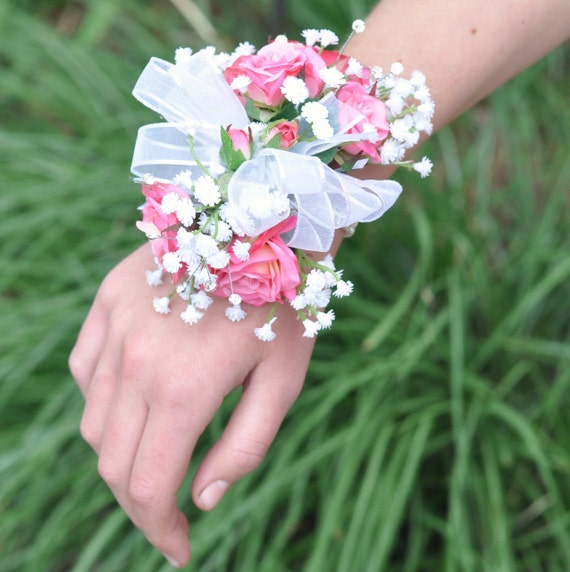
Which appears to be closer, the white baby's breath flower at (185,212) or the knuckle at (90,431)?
the white baby's breath flower at (185,212)

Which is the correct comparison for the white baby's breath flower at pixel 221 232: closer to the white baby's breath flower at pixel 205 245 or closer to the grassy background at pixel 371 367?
the white baby's breath flower at pixel 205 245

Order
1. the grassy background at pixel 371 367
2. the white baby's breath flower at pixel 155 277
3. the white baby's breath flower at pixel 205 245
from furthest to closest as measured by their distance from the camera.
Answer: the grassy background at pixel 371 367 < the white baby's breath flower at pixel 155 277 < the white baby's breath flower at pixel 205 245

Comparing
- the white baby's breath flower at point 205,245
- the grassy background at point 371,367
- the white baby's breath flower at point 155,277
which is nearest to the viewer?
the white baby's breath flower at point 205,245

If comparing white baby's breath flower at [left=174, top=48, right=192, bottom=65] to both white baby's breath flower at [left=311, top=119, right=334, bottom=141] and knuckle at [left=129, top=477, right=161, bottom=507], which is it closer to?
white baby's breath flower at [left=311, top=119, right=334, bottom=141]

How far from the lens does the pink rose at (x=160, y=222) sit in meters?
0.56

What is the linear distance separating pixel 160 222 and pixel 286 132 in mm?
129

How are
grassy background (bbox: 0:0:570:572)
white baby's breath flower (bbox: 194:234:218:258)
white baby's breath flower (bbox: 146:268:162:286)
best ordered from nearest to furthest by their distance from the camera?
white baby's breath flower (bbox: 194:234:218:258) < white baby's breath flower (bbox: 146:268:162:286) < grassy background (bbox: 0:0:570:572)

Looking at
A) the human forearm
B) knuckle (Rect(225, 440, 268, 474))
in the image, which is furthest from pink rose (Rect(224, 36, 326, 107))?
knuckle (Rect(225, 440, 268, 474))

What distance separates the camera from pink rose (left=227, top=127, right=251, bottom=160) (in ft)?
1.83

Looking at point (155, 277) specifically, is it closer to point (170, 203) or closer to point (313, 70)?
point (170, 203)

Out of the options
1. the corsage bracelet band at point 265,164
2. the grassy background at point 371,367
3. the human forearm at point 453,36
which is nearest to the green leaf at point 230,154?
the corsage bracelet band at point 265,164

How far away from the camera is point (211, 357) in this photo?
603 mm

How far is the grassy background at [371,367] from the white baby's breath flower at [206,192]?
51 cm

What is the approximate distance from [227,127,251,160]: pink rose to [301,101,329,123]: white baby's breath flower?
5 centimetres
